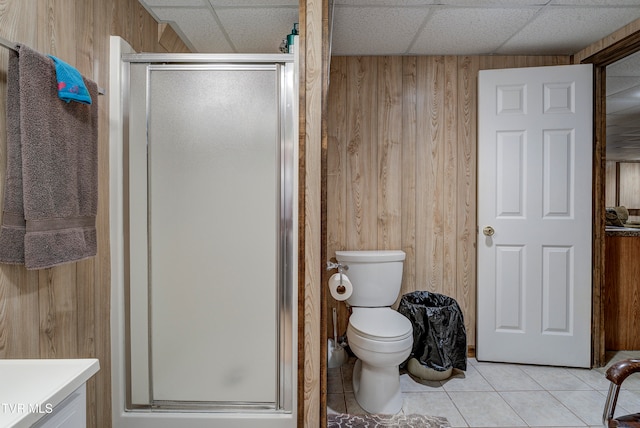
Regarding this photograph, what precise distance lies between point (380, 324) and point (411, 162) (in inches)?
50.1

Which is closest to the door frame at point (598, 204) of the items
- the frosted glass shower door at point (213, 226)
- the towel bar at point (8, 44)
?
the frosted glass shower door at point (213, 226)

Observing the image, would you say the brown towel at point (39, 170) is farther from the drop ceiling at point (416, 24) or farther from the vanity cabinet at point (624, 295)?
the vanity cabinet at point (624, 295)

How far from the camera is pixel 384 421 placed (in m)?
1.96

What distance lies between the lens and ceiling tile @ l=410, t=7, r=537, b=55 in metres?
2.16

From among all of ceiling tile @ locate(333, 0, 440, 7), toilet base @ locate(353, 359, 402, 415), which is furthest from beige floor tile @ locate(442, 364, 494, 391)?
ceiling tile @ locate(333, 0, 440, 7)

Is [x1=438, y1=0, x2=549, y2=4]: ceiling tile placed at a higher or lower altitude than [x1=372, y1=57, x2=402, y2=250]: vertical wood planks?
higher

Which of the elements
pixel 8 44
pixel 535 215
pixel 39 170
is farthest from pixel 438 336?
pixel 8 44

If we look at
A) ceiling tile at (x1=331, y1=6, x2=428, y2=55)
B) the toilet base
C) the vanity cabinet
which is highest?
ceiling tile at (x1=331, y1=6, x2=428, y2=55)

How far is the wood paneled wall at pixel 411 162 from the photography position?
2.77 meters

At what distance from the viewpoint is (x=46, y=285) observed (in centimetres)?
129

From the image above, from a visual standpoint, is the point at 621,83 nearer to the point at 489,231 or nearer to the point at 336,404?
the point at 489,231

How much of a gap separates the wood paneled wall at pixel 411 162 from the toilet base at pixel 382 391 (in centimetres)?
76

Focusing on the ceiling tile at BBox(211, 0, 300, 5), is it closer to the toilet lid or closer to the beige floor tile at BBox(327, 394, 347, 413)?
the toilet lid

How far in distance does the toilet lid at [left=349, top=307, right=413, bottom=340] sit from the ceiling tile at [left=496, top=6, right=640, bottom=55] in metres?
2.02
